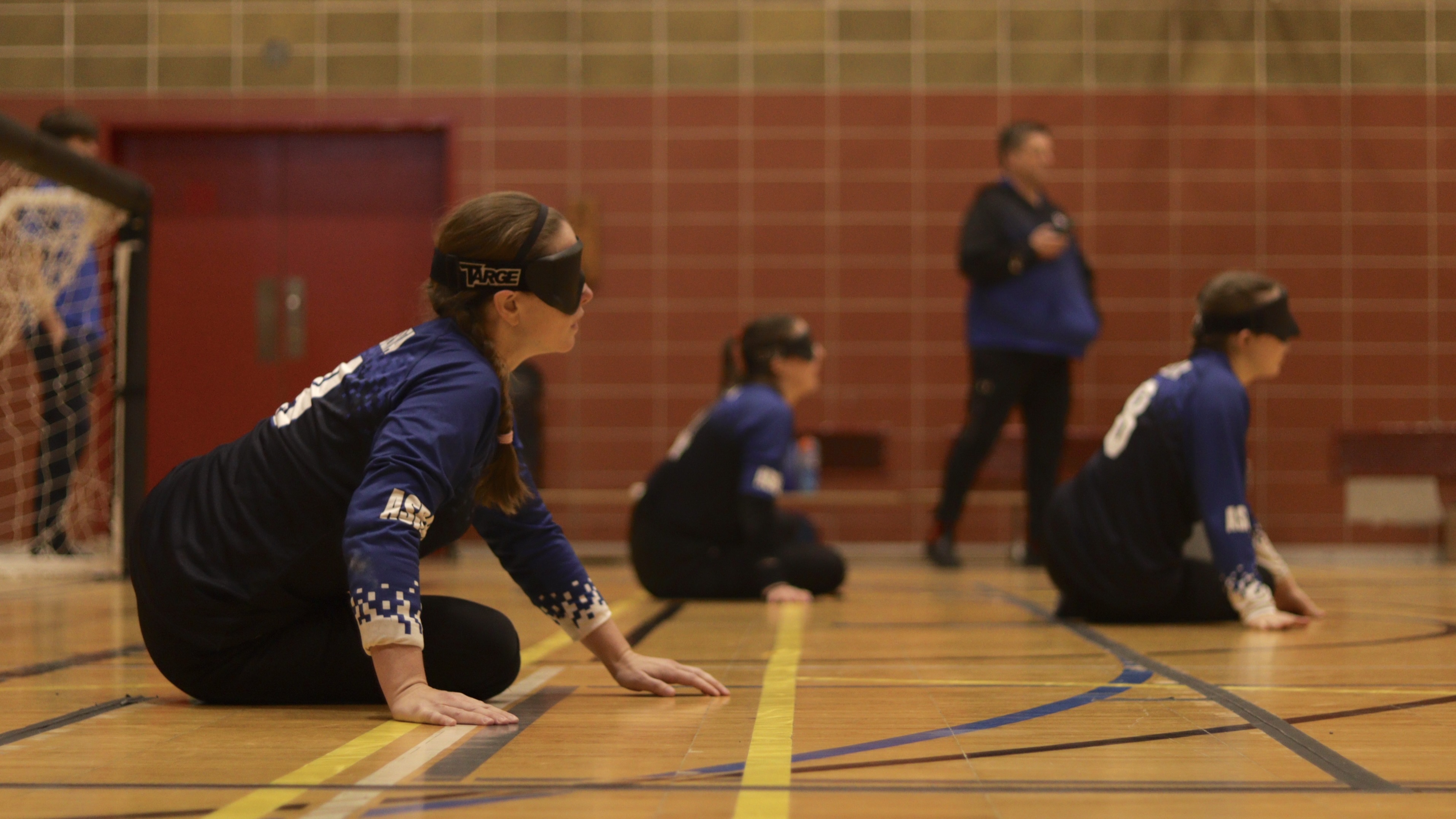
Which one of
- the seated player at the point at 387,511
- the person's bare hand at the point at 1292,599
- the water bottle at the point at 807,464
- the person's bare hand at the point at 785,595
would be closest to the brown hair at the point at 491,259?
the seated player at the point at 387,511

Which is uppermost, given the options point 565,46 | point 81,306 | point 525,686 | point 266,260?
point 565,46

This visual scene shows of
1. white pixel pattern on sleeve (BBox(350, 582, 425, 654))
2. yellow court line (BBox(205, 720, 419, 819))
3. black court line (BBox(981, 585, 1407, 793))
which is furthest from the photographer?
white pixel pattern on sleeve (BBox(350, 582, 425, 654))

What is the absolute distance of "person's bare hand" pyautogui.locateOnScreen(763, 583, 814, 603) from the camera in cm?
444

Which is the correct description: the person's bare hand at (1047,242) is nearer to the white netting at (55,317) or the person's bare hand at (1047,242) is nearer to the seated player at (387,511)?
the white netting at (55,317)

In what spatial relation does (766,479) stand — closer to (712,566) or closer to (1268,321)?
(712,566)

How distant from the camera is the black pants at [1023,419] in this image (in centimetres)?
612

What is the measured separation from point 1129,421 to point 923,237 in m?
4.06

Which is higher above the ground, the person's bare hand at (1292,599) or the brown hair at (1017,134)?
the brown hair at (1017,134)

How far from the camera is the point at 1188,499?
363 cm

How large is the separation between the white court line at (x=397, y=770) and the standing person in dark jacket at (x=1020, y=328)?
4091mm

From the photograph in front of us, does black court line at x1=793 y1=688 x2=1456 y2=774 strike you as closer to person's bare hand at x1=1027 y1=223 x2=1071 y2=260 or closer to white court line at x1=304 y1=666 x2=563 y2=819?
white court line at x1=304 y1=666 x2=563 y2=819

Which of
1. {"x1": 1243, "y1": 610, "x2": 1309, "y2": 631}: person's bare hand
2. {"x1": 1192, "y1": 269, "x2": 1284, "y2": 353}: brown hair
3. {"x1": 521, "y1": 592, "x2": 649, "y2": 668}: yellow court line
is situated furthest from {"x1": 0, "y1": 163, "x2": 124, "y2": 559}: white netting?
{"x1": 1243, "y1": 610, "x2": 1309, "y2": 631}: person's bare hand

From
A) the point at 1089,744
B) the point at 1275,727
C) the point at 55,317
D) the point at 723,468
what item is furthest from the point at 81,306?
the point at 1275,727

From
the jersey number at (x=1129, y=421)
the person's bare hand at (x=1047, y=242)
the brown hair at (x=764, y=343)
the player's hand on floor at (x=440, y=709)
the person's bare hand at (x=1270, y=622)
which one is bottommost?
the person's bare hand at (x=1270, y=622)
